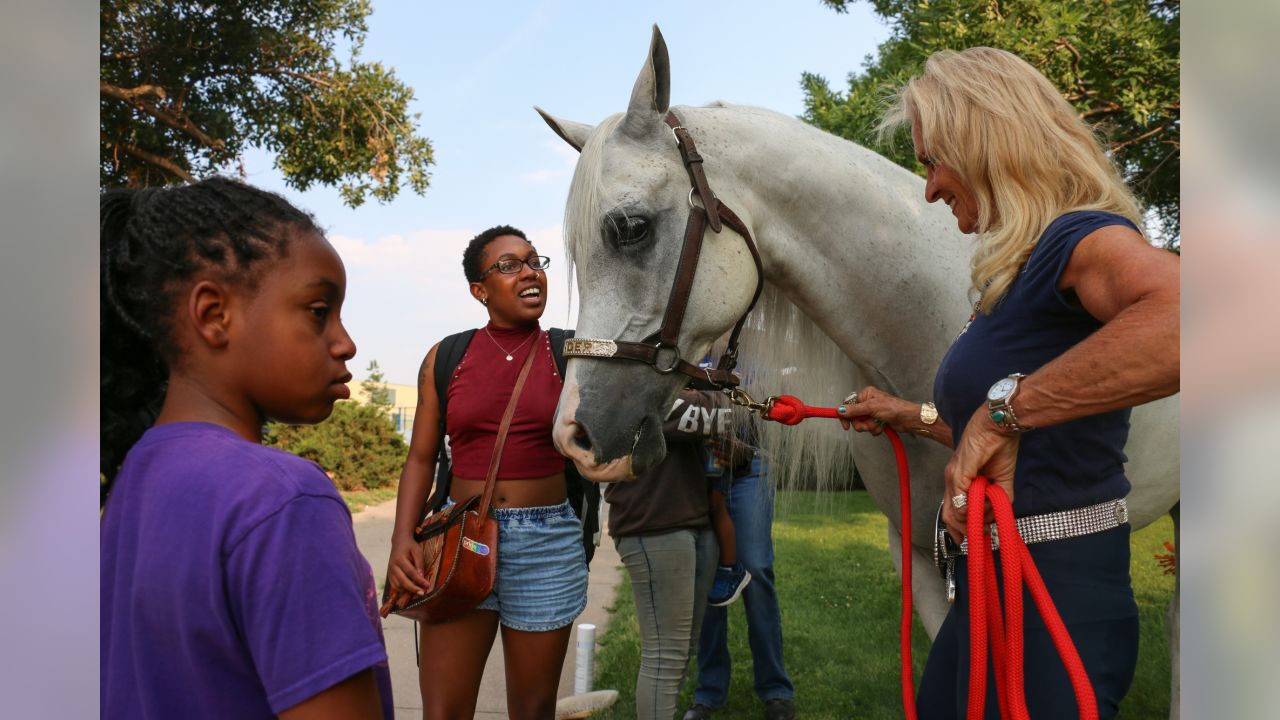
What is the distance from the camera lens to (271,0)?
8812mm

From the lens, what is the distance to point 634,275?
2.24 m

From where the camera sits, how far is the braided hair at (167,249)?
3.55ft

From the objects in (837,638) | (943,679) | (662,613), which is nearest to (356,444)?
(837,638)

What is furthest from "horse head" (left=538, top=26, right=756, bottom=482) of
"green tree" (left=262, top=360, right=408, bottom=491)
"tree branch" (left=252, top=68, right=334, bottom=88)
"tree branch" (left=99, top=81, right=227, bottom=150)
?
"green tree" (left=262, top=360, right=408, bottom=491)

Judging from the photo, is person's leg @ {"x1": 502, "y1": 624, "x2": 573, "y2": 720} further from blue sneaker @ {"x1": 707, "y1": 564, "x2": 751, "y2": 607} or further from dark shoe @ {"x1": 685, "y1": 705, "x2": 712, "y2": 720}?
dark shoe @ {"x1": 685, "y1": 705, "x2": 712, "y2": 720}

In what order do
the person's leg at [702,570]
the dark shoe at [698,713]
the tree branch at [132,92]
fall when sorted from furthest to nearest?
the tree branch at [132,92] → the dark shoe at [698,713] → the person's leg at [702,570]

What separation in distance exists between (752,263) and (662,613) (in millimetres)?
1520

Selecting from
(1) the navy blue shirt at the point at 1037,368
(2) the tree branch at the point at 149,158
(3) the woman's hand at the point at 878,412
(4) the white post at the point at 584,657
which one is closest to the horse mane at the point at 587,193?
(3) the woman's hand at the point at 878,412

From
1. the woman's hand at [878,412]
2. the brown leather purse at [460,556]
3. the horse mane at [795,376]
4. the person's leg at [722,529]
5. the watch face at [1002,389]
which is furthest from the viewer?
the person's leg at [722,529]

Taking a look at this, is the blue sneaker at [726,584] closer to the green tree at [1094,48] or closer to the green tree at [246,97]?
the green tree at [1094,48]
